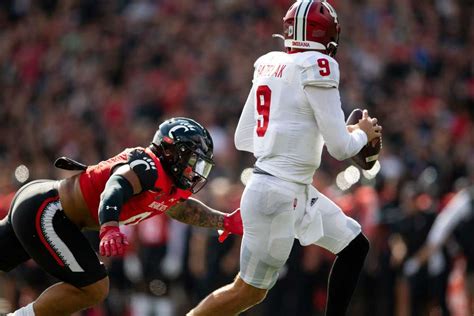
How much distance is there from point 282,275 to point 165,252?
1.42 meters

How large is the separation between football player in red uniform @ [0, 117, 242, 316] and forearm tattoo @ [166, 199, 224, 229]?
0.27m

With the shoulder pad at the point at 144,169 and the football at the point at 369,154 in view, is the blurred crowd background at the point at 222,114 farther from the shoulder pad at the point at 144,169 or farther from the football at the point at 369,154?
the shoulder pad at the point at 144,169

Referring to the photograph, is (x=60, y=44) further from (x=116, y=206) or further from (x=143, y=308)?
(x=116, y=206)

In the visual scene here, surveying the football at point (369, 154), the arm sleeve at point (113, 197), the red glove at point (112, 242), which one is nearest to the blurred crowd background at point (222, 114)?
the football at point (369, 154)

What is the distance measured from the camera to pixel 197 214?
727cm

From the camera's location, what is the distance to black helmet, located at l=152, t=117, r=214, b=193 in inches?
267

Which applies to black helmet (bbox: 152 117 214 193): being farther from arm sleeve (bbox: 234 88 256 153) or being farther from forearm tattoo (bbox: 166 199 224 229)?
forearm tattoo (bbox: 166 199 224 229)

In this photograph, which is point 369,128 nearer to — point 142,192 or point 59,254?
point 142,192

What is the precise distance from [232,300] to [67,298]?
98cm

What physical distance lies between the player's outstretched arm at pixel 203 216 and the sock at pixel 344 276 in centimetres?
74

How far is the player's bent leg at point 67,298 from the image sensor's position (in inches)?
260

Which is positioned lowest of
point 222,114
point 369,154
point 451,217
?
point 222,114

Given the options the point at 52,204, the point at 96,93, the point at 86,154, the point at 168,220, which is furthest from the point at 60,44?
the point at 52,204

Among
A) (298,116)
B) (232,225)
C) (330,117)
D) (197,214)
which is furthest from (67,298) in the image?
(330,117)
